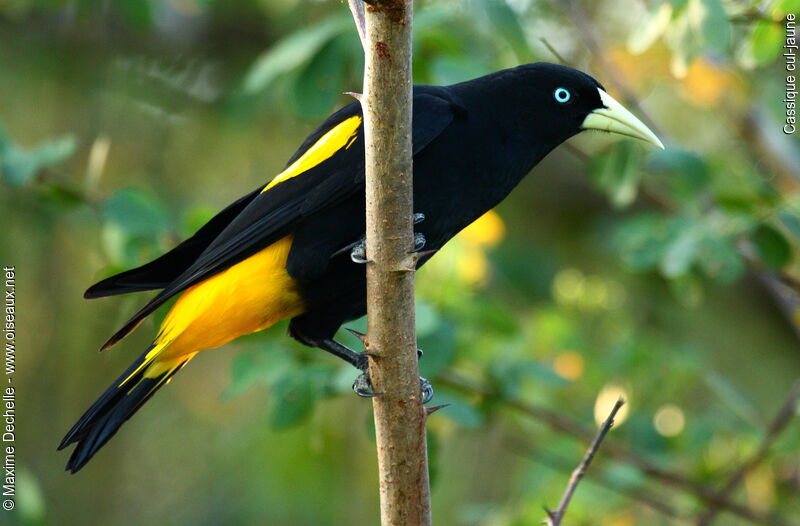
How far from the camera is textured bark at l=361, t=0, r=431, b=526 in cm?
214

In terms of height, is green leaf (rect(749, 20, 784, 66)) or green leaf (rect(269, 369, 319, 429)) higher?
green leaf (rect(749, 20, 784, 66))

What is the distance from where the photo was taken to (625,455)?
13.7 ft

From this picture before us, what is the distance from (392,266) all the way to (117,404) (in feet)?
3.51

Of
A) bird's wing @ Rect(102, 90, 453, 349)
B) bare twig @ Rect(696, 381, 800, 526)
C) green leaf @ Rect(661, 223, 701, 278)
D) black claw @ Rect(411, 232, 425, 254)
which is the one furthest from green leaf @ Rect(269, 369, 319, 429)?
bare twig @ Rect(696, 381, 800, 526)

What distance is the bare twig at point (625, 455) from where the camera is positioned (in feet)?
13.0

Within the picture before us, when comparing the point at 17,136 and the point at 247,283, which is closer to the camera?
the point at 247,283

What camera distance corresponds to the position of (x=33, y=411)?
5.05 metres

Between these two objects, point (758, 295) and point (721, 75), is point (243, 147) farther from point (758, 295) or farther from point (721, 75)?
point (758, 295)

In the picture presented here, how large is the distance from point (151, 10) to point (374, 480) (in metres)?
2.82

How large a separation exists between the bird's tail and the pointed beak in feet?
4.86

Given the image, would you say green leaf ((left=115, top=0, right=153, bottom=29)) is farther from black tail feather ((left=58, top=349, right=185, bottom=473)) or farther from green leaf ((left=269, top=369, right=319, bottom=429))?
black tail feather ((left=58, top=349, right=185, bottom=473))

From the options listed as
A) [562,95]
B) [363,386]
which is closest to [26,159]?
[363,386]

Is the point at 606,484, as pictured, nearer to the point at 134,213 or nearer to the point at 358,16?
the point at 134,213

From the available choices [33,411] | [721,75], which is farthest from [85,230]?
[721,75]
